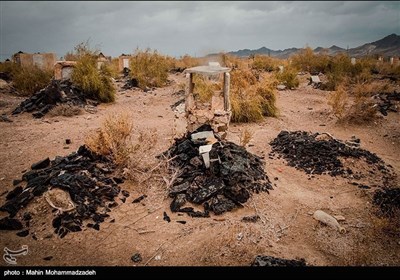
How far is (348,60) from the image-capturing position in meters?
19.7

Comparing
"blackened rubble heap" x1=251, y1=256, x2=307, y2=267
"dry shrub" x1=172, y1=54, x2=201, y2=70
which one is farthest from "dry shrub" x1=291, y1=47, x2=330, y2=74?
"blackened rubble heap" x1=251, y1=256, x2=307, y2=267

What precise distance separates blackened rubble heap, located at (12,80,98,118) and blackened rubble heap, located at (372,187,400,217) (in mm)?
9578

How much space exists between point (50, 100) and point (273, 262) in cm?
945

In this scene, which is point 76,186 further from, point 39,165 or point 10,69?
point 10,69

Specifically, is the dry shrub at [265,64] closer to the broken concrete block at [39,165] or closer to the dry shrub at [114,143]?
the dry shrub at [114,143]

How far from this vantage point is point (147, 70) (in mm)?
15797

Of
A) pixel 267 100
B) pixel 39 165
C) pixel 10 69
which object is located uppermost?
pixel 10 69

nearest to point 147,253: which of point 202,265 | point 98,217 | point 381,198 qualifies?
point 202,265

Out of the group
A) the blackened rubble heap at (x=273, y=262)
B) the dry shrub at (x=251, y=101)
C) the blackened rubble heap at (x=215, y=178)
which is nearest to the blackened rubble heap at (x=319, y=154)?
the blackened rubble heap at (x=215, y=178)

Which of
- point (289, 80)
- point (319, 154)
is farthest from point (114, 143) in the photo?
point (289, 80)

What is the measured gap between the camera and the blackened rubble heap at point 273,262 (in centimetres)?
328

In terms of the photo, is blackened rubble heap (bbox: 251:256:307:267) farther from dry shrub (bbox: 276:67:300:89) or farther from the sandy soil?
dry shrub (bbox: 276:67:300:89)

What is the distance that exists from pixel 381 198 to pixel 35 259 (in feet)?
18.3
